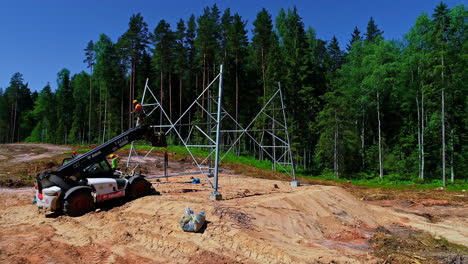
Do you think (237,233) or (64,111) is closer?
(237,233)

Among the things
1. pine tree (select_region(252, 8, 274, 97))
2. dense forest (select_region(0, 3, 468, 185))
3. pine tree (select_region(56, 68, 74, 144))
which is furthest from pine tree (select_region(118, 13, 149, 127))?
pine tree (select_region(56, 68, 74, 144))

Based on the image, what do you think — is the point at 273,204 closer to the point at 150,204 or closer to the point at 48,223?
the point at 150,204

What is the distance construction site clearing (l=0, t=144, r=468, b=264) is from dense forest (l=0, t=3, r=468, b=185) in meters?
17.6

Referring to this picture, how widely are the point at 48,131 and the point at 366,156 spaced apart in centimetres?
6256

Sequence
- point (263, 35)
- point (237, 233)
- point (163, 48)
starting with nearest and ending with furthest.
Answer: point (237, 233) → point (263, 35) → point (163, 48)

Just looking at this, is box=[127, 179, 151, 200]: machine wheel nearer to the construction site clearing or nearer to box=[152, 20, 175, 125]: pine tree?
the construction site clearing

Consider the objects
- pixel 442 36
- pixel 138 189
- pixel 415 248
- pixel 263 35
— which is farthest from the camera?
pixel 263 35

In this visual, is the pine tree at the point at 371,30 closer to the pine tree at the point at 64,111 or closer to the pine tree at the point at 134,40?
the pine tree at the point at 134,40

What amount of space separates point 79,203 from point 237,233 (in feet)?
17.8

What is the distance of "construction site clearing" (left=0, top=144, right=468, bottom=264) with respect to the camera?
6.66 m

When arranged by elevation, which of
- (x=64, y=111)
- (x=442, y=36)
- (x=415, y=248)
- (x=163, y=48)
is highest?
(x=163, y=48)

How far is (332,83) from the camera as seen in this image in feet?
116

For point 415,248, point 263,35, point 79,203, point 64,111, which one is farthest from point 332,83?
point 64,111

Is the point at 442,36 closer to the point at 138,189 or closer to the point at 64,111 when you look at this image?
the point at 138,189
